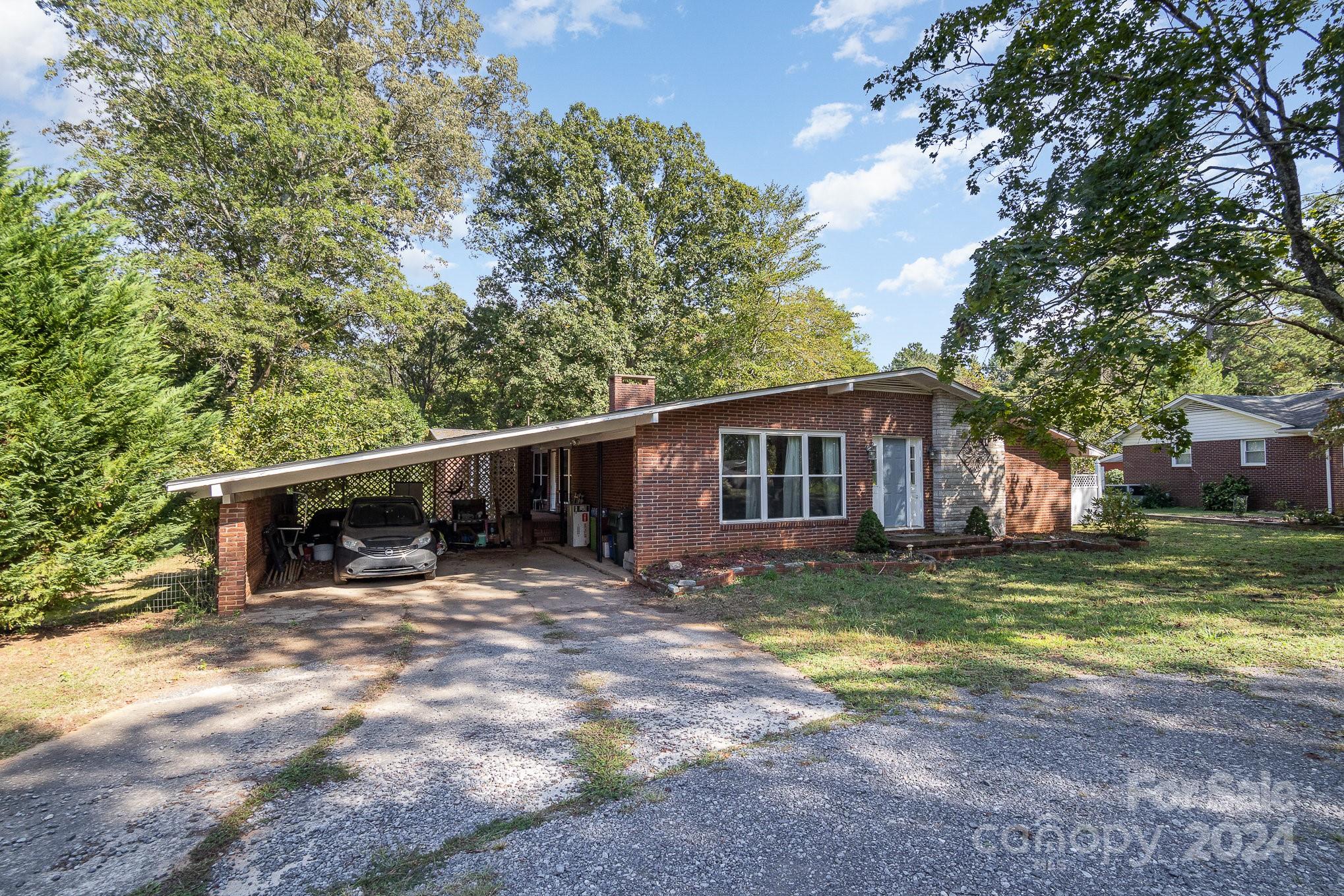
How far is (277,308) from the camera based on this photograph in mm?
18094

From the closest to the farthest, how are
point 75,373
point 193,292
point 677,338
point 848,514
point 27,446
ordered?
point 27,446 → point 75,373 → point 848,514 → point 193,292 → point 677,338

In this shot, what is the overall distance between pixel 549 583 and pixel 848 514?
19.6 ft

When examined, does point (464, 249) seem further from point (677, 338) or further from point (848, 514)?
point (848, 514)

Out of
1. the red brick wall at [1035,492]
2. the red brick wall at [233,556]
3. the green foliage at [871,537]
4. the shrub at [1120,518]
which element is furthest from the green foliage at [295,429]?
the shrub at [1120,518]

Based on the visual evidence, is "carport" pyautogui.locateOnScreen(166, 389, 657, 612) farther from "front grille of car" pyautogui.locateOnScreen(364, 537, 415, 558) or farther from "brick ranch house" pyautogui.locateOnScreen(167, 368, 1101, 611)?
"front grille of car" pyautogui.locateOnScreen(364, 537, 415, 558)

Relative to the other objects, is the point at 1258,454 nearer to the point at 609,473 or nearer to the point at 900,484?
the point at 900,484

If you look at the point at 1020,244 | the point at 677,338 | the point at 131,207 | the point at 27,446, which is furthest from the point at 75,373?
the point at 677,338

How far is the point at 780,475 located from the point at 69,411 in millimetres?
10085

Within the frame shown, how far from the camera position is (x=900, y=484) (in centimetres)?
1338

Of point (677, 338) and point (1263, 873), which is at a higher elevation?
point (677, 338)

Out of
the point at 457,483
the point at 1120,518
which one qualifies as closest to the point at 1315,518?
the point at 1120,518

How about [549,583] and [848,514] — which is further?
[848,514]

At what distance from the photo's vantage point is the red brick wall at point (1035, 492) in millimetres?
14656

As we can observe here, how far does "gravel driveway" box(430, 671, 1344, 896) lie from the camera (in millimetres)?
2775
